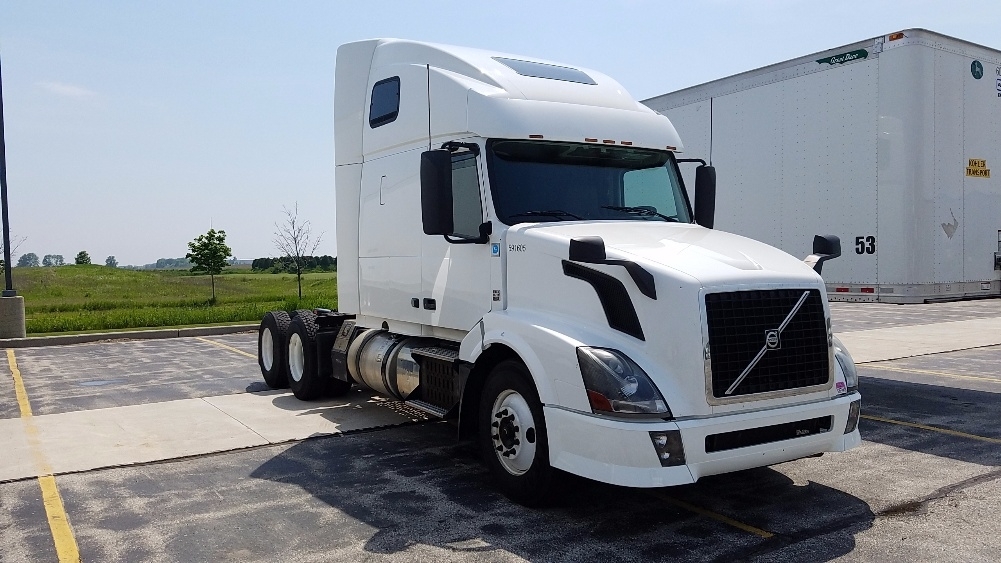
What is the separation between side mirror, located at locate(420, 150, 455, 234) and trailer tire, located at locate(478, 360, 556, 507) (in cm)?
115

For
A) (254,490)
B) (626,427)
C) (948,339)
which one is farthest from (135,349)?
(948,339)

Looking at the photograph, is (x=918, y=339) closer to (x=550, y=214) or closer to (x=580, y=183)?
(x=580, y=183)

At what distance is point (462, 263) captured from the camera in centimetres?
654

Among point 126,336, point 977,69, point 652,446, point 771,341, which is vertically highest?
point 977,69

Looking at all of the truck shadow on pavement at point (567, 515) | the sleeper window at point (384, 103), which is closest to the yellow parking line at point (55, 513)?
the truck shadow on pavement at point (567, 515)

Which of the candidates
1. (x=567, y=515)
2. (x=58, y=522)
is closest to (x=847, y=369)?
(x=567, y=515)

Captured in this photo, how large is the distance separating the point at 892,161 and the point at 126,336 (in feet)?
52.7

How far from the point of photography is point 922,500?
18.4 ft

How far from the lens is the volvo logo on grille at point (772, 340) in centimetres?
510

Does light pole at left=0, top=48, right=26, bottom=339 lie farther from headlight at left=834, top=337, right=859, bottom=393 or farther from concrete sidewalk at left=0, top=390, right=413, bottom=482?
headlight at left=834, top=337, right=859, bottom=393

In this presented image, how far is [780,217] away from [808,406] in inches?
225

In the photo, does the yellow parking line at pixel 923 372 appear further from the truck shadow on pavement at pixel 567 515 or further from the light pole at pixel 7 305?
the light pole at pixel 7 305

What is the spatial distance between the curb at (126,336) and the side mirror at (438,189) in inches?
562

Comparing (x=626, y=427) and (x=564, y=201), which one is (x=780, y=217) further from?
(x=626, y=427)
